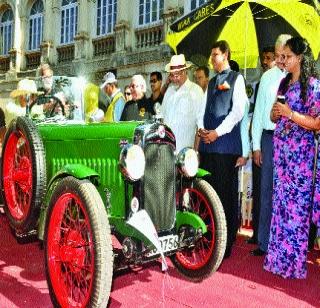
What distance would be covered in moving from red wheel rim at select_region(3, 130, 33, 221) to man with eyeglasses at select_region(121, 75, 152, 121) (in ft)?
5.98

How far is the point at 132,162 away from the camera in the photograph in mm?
2455

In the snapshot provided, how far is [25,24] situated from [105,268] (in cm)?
1732

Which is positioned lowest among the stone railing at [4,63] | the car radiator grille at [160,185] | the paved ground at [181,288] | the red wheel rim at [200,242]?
the paved ground at [181,288]

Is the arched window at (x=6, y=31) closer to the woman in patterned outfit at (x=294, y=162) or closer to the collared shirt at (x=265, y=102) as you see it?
the collared shirt at (x=265, y=102)

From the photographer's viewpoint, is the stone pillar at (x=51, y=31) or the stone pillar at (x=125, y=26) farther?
the stone pillar at (x=51, y=31)

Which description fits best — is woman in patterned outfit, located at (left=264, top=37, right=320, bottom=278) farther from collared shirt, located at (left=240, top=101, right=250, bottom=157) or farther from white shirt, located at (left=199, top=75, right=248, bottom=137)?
collared shirt, located at (left=240, top=101, right=250, bottom=157)

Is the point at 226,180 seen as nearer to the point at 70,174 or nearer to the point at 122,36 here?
the point at 70,174

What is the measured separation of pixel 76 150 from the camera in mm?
3035

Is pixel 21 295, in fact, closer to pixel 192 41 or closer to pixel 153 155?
pixel 153 155

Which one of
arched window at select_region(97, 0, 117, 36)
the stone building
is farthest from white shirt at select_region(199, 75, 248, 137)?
arched window at select_region(97, 0, 117, 36)

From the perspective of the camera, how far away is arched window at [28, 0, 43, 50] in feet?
55.0

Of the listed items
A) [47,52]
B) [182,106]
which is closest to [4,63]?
[47,52]

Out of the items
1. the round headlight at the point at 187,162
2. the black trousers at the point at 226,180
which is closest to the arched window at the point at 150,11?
the black trousers at the point at 226,180

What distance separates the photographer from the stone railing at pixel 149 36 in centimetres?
1213
